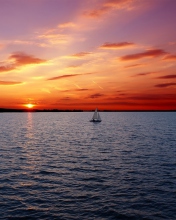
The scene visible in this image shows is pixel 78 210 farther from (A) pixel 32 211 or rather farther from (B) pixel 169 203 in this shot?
(B) pixel 169 203

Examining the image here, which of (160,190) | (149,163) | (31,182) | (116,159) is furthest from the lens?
(116,159)

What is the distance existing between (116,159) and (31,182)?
21.7 meters

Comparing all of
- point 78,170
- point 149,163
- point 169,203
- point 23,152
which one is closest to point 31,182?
point 78,170

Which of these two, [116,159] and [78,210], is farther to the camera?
[116,159]

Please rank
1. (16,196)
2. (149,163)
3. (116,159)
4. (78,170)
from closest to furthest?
1. (16,196)
2. (78,170)
3. (149,163)
4. (116,159)

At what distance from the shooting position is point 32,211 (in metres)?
26.4

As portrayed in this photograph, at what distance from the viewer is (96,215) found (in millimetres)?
25500

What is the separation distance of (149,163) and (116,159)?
291 inches

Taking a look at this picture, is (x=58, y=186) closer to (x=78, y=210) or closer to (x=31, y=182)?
(x=31, y=182)

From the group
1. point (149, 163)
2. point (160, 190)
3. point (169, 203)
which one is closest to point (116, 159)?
point (149, 163)

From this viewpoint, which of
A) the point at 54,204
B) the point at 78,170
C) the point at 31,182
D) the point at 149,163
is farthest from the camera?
the point at 149,163

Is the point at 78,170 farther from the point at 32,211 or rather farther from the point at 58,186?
the point at 32,211

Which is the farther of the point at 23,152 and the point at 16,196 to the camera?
the point at 23,152

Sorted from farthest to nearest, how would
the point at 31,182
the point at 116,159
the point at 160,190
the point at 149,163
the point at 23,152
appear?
the point at 23,152 < the point at 116,159 < the point at 149,163 < the point at 31,182 < the point at 160,190
